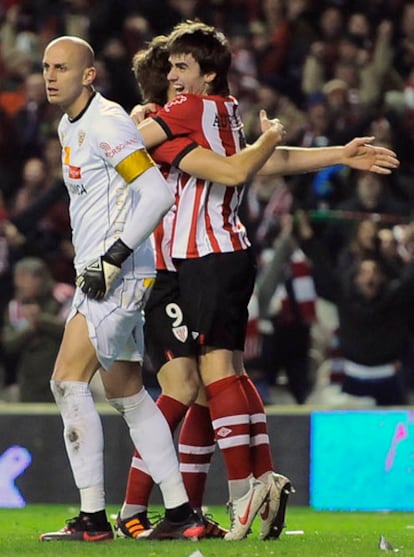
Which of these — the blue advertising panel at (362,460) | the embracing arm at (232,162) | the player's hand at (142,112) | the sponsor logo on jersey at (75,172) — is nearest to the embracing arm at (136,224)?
the sponsor logo on jersey at (75,172)

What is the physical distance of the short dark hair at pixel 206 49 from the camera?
7.05 meters

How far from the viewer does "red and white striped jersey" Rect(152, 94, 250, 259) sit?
695 centimetres

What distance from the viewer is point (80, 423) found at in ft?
21.6

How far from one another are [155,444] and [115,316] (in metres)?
0.55

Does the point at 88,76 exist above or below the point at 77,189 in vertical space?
above

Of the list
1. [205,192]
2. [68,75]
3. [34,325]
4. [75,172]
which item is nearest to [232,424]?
[205,192]

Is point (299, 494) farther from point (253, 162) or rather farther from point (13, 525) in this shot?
point (253, 162)

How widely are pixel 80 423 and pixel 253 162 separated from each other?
1.28 meters

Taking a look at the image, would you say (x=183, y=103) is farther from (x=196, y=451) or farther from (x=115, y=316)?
(x=196, y=451)

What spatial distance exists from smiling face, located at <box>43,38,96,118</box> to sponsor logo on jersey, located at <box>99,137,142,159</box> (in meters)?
0.25

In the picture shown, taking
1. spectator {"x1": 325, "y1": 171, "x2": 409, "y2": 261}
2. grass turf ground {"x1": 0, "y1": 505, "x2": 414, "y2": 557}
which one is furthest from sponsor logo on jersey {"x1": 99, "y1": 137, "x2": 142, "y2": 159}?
spectator {"x1": 325, "y1": 171, "x2": 409, "y2": 261}

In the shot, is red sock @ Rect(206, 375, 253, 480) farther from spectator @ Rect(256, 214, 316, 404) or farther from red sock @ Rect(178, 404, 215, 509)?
spectator @ Rect(256, 214, 316, 404)

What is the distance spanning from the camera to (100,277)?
6.48 m

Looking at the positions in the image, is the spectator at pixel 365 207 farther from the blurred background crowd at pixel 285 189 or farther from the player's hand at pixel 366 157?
the player's hand at pixel 366 157
